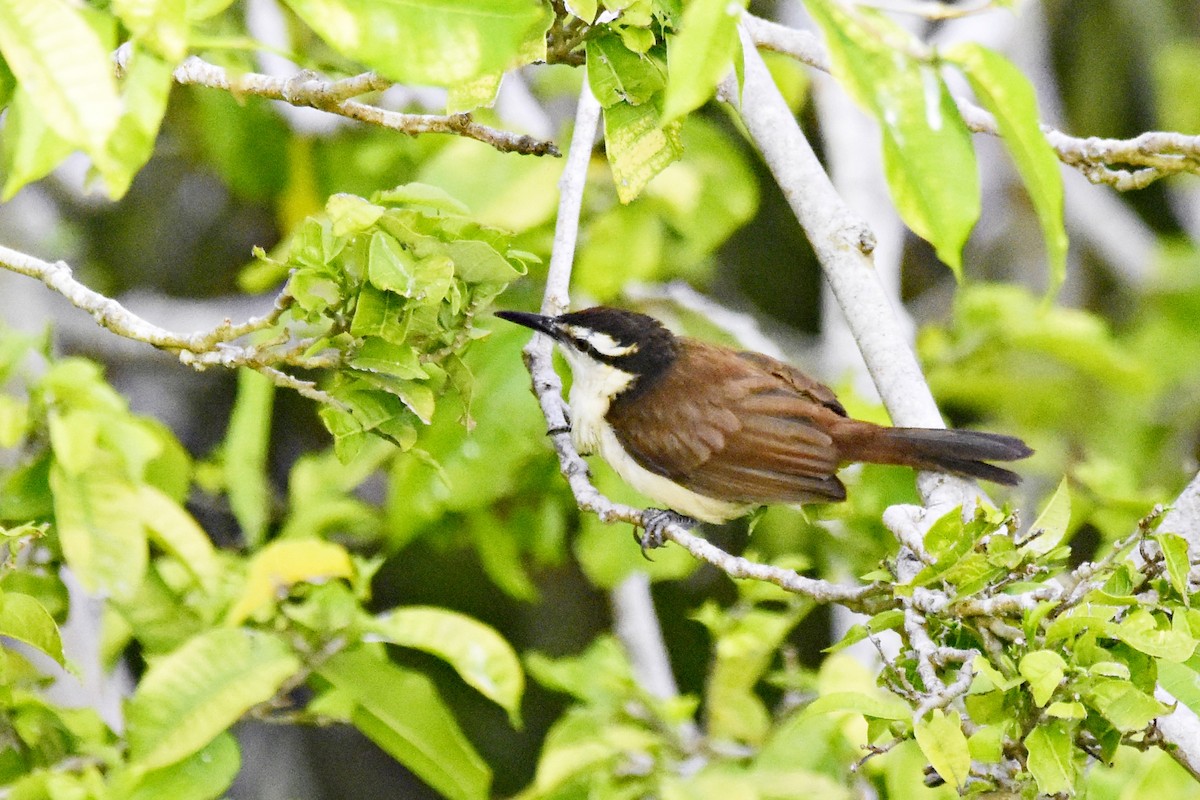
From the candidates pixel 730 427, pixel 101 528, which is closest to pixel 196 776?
pixel 101 528

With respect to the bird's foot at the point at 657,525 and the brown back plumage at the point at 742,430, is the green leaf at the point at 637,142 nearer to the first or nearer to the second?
the bird's foot at the point at 657,525

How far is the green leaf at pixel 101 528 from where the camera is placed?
105 inches

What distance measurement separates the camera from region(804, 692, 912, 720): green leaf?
1.94 metres

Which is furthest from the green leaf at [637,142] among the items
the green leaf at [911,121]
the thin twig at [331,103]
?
the green leaf at [911,121]

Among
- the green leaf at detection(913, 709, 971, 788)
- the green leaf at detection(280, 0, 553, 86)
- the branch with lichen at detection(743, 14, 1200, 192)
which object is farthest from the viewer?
the branch with lichen at detection(743, 14, 1200, 192)

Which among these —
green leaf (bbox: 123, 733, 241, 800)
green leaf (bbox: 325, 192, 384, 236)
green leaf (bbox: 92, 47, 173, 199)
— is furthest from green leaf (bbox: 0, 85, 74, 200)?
green leaf (bbox: 123, 733, 241, 800)

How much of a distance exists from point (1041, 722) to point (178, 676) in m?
1.72

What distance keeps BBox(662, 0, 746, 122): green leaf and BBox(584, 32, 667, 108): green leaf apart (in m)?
0.60

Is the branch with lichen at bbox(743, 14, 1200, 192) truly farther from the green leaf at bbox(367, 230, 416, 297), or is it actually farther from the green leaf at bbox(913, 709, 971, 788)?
the green leaf at bbox(913, 709, 971, 788)

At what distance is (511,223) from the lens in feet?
12.0

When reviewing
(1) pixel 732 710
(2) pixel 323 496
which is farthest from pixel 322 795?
(1) pixel 732 710

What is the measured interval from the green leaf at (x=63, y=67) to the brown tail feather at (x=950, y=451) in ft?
5.46

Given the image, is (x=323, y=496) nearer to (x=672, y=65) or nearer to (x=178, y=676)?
(x=178, y=676)

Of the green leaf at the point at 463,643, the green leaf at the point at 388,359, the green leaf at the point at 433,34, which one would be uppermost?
the green leaf at the point at 433,34
